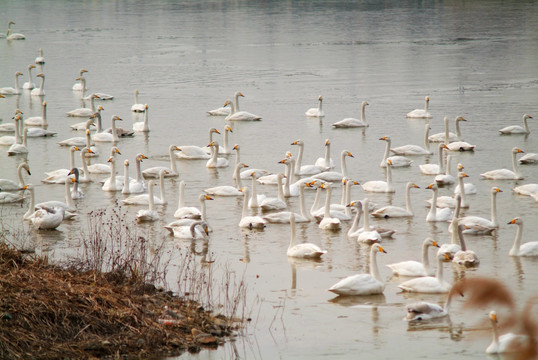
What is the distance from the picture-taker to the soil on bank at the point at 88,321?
340 inches

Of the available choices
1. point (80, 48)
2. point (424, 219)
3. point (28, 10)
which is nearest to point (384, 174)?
point (424, 219)

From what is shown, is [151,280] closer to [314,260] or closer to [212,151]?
[314,260]

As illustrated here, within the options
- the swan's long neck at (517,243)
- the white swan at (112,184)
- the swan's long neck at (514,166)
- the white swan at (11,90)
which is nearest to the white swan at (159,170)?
the white swan at (112,184)

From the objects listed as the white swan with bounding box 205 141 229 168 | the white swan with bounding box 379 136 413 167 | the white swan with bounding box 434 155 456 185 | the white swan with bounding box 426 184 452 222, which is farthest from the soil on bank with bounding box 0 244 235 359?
the white swan with bounding box 379 136 413 167

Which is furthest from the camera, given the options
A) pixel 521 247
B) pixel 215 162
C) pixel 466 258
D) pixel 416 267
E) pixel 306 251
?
pixel 215 162

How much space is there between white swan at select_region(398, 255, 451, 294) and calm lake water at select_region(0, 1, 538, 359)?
144 millimetres

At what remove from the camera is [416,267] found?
12.2m

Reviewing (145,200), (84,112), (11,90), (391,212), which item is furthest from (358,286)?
(11,90)

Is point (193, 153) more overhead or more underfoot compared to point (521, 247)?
more underfoot

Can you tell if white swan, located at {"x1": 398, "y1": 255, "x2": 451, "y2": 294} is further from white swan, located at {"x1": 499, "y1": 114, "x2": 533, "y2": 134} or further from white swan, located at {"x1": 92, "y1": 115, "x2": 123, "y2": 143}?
white swan, located at {"x1": 92, "y1": 115, "x2": 123, "y2": 143}

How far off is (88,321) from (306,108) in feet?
71.0

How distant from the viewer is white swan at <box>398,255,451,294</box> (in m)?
11.4

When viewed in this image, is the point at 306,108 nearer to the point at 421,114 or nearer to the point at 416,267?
the point at 421,114

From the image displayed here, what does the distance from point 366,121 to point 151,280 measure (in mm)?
17125
